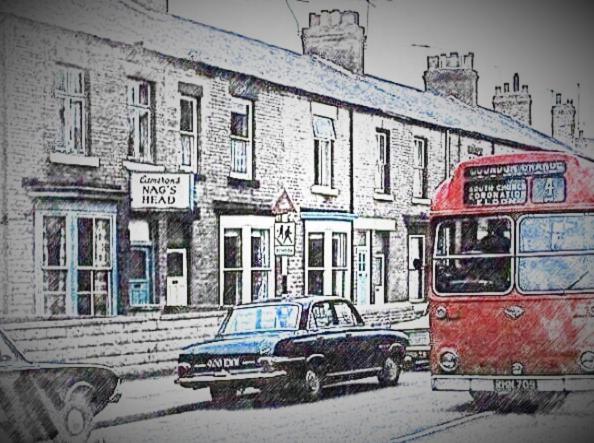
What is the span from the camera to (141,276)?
6.75 metres

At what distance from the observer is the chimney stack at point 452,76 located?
7410 millimetres

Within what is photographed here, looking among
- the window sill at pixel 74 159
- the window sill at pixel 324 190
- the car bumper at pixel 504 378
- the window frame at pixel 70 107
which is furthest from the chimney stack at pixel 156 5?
the car bumper at pixel 504 378

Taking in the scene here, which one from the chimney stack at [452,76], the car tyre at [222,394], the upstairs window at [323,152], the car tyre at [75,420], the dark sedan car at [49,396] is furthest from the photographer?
the chimney stack at [452,76]

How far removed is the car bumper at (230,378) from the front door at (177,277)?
523 mm

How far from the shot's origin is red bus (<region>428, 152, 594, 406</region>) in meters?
6.84

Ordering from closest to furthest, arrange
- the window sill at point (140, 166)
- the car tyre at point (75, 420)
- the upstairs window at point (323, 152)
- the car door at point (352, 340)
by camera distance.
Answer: the car tyre at point (75, 420)
the window sill at point (140, 166)
the car door at point (352, 340)
the upstairs window at point (323, 152)

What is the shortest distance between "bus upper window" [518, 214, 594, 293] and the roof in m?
0.68

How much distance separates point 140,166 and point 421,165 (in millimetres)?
2171

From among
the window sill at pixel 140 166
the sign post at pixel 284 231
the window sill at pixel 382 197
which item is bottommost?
the sign post at pixel 284 231

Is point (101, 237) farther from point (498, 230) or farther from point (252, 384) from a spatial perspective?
point (498, 230)

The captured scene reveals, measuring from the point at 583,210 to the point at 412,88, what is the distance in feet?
5.33

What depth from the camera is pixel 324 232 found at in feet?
23.9

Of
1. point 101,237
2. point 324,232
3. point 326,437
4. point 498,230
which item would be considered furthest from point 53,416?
point 498,230

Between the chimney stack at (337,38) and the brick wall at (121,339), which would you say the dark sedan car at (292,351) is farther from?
the chimney stack at (337,38)
